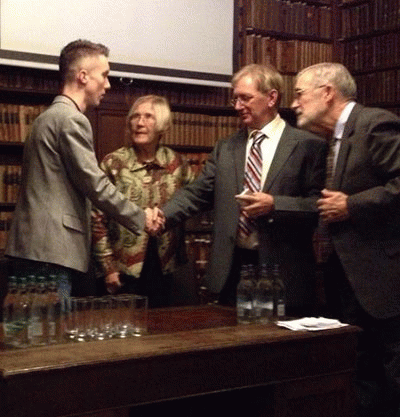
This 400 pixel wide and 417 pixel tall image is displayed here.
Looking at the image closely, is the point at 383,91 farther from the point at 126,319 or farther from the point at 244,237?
the point at 126,319

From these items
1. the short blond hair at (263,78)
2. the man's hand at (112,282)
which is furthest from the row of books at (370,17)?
the man's hand at (112,282)

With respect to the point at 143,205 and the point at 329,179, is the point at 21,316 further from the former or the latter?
the point at 329,179

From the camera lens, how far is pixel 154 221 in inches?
138

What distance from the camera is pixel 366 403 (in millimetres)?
A: 3396

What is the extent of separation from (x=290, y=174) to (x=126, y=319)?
119 centimetres

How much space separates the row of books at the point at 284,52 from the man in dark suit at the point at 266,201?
223 cm

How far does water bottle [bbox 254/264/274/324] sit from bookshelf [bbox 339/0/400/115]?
324 cm

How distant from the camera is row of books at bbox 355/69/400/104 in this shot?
19.0 feet

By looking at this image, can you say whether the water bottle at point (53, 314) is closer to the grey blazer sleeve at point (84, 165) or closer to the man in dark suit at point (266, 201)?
the grey blazer sleeve at point (84, 165)

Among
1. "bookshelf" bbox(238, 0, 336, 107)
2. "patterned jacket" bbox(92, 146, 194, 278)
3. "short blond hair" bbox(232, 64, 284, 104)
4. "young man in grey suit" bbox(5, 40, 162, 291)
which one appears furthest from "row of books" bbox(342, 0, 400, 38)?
"young man in grey suit" bbox(5, 40, 162, 291)

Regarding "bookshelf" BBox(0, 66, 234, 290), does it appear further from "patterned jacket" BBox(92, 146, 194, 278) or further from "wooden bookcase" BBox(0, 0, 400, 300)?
"patterned jacket" BBox(92, 146, 194, 278)

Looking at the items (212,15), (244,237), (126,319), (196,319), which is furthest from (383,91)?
(126,319)

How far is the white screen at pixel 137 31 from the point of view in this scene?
4.92 meters

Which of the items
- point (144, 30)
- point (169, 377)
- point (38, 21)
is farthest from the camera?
point (144, 30)
